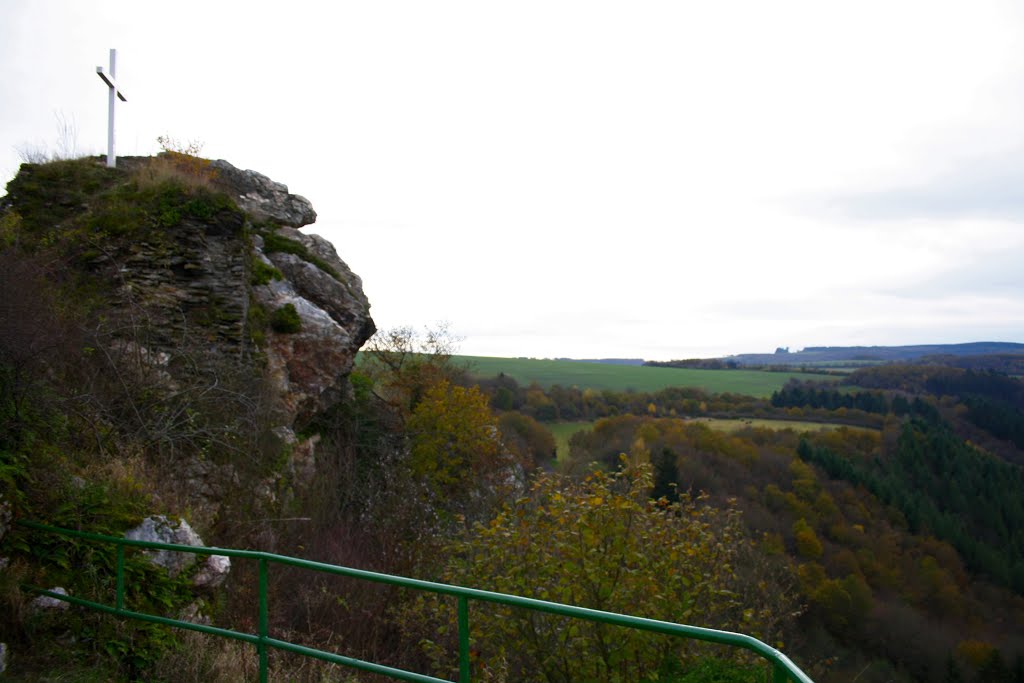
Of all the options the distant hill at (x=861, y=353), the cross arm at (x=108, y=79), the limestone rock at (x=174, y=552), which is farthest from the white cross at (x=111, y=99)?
the distant hill at (x=861, y=353)

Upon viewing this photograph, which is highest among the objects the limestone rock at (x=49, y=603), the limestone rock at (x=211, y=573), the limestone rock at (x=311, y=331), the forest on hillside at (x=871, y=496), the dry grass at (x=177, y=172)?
the dry grass at (x=177, y=172)

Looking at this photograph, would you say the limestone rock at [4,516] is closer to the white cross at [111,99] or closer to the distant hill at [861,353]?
the white cross at [111,99]

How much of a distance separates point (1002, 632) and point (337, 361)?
52.2 m

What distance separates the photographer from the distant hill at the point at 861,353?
11756 cm

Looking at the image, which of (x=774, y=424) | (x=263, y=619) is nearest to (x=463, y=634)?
Result: (x=263, y=619)

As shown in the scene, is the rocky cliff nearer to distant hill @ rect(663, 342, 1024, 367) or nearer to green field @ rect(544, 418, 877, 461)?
green field @ rect(544, 418, 877, 461)

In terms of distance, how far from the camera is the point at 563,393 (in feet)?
208

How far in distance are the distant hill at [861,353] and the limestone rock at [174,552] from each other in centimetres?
10911

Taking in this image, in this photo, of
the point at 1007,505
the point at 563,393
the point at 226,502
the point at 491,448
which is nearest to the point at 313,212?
the point at 491,448

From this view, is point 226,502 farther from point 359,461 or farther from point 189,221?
point 359,461

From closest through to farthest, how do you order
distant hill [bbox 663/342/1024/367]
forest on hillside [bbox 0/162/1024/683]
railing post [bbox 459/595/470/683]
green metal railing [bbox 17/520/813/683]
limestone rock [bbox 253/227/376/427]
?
1. green metal railing [bbox 17/520/813/683]
2. railing post [bbox 459/595/470/683]
3. forest on hillside [bbox 0/162/1024/683]
4. limestone rock [bbox 253/227/376/427]
5. distant hill [bbox 663/342/1024/367]

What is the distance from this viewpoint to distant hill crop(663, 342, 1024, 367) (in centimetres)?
11756

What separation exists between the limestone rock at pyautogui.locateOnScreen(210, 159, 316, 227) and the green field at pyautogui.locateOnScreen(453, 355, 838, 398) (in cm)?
5539

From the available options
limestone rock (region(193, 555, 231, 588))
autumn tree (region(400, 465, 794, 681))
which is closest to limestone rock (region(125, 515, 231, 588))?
limestone rock (region(193, 555, 231, 588))
